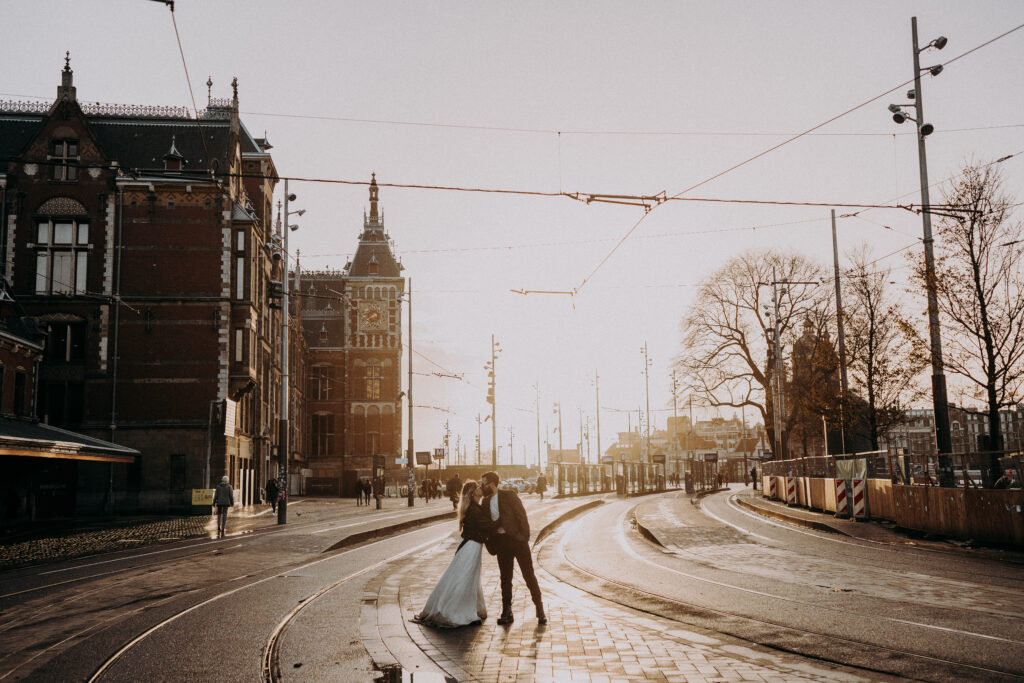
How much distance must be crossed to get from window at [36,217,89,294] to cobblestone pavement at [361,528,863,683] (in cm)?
3353

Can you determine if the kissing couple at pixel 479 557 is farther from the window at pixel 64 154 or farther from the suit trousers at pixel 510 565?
the window at pixel 64 154

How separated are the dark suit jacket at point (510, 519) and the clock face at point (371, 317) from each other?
6759 cm

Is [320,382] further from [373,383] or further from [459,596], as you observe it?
[459,596]

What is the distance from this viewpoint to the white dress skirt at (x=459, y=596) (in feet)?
31.4

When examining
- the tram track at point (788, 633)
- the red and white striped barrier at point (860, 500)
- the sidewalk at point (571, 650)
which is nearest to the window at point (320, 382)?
the red and white striped barrier at point (860, 500)

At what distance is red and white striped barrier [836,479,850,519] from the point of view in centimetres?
2530

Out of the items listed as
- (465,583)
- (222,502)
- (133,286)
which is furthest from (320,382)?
(465,583)

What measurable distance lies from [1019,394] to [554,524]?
43.7 ft

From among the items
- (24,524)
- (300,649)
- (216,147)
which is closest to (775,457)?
(216,147)

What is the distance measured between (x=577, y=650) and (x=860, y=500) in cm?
1829

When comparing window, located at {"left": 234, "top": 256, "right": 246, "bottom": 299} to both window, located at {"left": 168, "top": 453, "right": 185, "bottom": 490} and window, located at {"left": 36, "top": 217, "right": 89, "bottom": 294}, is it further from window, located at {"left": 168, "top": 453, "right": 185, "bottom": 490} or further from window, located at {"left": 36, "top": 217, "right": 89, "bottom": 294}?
window, located at {"left": 168, "top": 453, "right": 185, "bottom": 490}

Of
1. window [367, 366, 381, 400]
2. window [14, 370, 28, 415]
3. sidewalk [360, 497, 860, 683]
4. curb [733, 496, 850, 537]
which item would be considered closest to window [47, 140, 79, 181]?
window [14, 370, 28, 415]

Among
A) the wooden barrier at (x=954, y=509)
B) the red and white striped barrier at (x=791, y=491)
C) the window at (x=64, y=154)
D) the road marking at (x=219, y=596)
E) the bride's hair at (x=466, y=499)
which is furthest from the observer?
the window at (x=64, y=154)

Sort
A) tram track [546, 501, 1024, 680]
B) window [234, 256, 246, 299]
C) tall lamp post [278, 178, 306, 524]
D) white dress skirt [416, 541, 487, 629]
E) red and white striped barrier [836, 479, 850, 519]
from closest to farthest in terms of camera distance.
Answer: tram track [546, 501, 1024, 680] → white dress skirt [416, 541, 487, 629] → red and white striped barrier [836, 479, 850, 519] → tall lamp post [278, 178, 306, 524] → window [234, 256, 246, 299]
